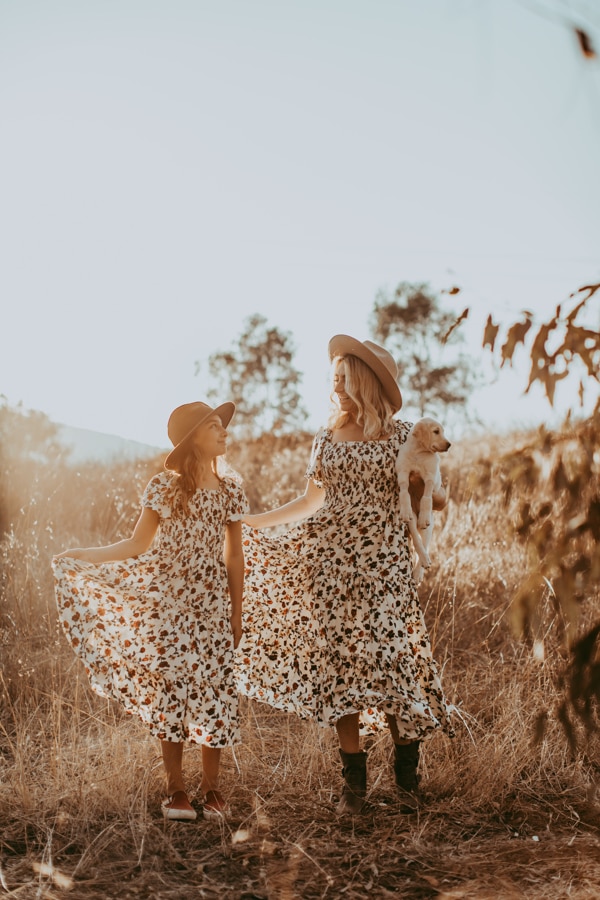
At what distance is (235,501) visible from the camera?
4270mm

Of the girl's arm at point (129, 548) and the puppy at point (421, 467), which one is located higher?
the puppy at point (421, 467)

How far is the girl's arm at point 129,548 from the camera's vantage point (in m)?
4.14

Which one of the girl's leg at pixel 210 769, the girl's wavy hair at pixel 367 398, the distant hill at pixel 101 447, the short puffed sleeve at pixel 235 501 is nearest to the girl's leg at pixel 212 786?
the girl's leg at pixel 210 769

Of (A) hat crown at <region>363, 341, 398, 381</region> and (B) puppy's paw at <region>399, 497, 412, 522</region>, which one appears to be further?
(A) hat crown at <region>363, 341, 398, 381</region>

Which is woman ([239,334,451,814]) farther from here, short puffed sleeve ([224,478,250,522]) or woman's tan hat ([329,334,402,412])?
short puffed sleeve ([224,478,250,522])

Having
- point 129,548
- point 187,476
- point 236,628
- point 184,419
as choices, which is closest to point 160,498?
point 187,476

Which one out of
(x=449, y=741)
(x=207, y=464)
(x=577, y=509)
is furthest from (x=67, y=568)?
(x=577, y=509)

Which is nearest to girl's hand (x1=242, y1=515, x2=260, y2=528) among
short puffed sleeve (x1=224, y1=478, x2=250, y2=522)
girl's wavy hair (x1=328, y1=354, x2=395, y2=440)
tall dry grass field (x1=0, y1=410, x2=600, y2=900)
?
short puffed sleeve (x1=224, y1=478, x2=250, y2=522)

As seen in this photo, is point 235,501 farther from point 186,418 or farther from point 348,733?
point 348,733

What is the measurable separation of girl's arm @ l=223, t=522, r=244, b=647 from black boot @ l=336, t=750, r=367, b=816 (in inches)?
30.2

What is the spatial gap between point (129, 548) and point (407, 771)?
170 cm

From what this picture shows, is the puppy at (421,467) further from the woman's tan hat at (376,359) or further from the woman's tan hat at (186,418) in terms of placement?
the woman's tan hat at (186,418)

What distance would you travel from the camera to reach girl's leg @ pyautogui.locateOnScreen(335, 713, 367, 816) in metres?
4.09

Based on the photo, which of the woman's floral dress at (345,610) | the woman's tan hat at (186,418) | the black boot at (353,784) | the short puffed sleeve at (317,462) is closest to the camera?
the black boot at (353,784)
